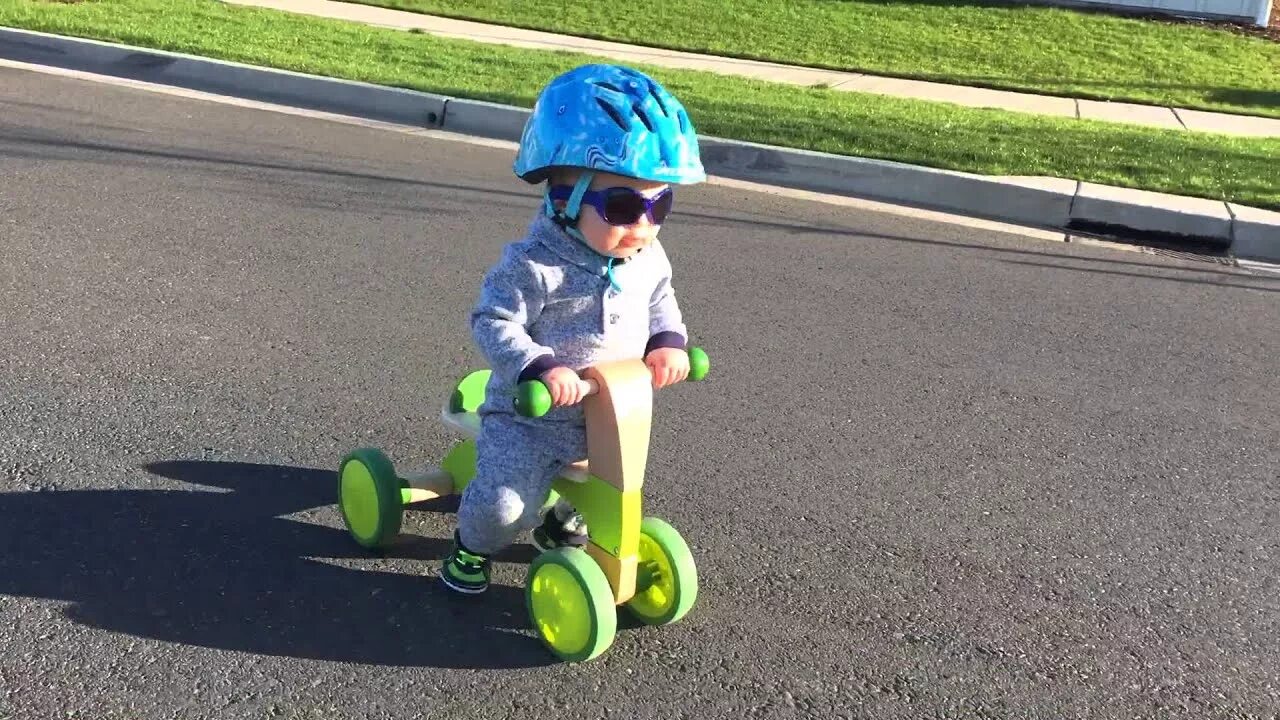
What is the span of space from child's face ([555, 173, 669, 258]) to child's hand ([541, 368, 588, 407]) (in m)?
0.33

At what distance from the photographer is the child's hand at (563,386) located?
9.39 feet

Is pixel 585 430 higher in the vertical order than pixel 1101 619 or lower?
higher

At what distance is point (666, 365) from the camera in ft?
10.2

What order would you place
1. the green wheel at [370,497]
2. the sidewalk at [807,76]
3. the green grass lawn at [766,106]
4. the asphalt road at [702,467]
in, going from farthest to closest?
the sidewalk at [807,76]
the green grass lawn at [766,106]
the green wheel at [370,497]
the asphalt road at [702,467]

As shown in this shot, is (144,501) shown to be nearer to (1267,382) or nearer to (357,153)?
(1267,382)

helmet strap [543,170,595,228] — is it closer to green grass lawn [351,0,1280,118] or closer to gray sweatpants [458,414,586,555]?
gray sweatpants [458,414,586,555]

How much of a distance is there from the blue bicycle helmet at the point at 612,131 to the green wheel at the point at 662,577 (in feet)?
2.87

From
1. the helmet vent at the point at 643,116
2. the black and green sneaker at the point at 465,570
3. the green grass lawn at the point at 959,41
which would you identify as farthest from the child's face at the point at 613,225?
the green grass lawn at the point at 959,41

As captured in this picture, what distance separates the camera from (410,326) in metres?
5.33

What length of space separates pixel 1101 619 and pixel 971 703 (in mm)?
626

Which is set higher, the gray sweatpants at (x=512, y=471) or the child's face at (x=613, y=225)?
the child's face at (x=613, y=225)

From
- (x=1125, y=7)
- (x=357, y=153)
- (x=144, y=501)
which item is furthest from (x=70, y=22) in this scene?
(x=1125, y=7)

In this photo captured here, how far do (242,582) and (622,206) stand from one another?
140 centimetres

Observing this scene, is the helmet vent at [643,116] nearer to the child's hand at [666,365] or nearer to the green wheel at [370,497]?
the child's hand at [666,365]
